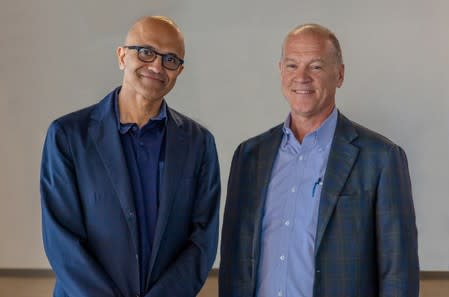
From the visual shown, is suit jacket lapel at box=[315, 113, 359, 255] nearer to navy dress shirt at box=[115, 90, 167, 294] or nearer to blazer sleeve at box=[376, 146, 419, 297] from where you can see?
blazer sleeve at box=[376, 146, 419, 297]

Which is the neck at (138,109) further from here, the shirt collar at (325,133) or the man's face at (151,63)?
the shirt collar at (325,133)

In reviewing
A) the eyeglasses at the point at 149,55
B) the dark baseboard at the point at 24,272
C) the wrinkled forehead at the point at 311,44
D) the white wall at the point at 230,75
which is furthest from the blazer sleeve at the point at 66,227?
the dark baseboard at the point at 24,272

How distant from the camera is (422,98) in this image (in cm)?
316

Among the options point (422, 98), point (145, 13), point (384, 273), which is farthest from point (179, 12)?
point (384, 273)

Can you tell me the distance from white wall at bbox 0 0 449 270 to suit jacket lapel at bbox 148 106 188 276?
1264 millimetres

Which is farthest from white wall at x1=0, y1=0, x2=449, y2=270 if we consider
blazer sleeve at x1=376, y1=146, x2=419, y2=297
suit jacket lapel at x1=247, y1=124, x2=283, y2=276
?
blazer sleeve at x1=376, y1=146, x2=419, y2=297

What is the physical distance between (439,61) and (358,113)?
508mm

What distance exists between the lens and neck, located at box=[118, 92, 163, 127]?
1950 mm

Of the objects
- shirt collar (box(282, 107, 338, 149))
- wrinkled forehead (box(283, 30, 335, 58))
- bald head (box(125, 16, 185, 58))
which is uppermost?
bald head (box(125, 16, 185, 58))

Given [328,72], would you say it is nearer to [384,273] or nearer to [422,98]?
[384,273]

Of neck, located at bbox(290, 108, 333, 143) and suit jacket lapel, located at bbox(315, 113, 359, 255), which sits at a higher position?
neck, located at bbox(290, 108, 333, 143)

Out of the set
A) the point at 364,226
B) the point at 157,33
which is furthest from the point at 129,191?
the point at 364,226

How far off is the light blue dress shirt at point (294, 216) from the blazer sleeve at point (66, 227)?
19.8 inches

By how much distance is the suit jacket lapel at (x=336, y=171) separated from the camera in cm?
182
